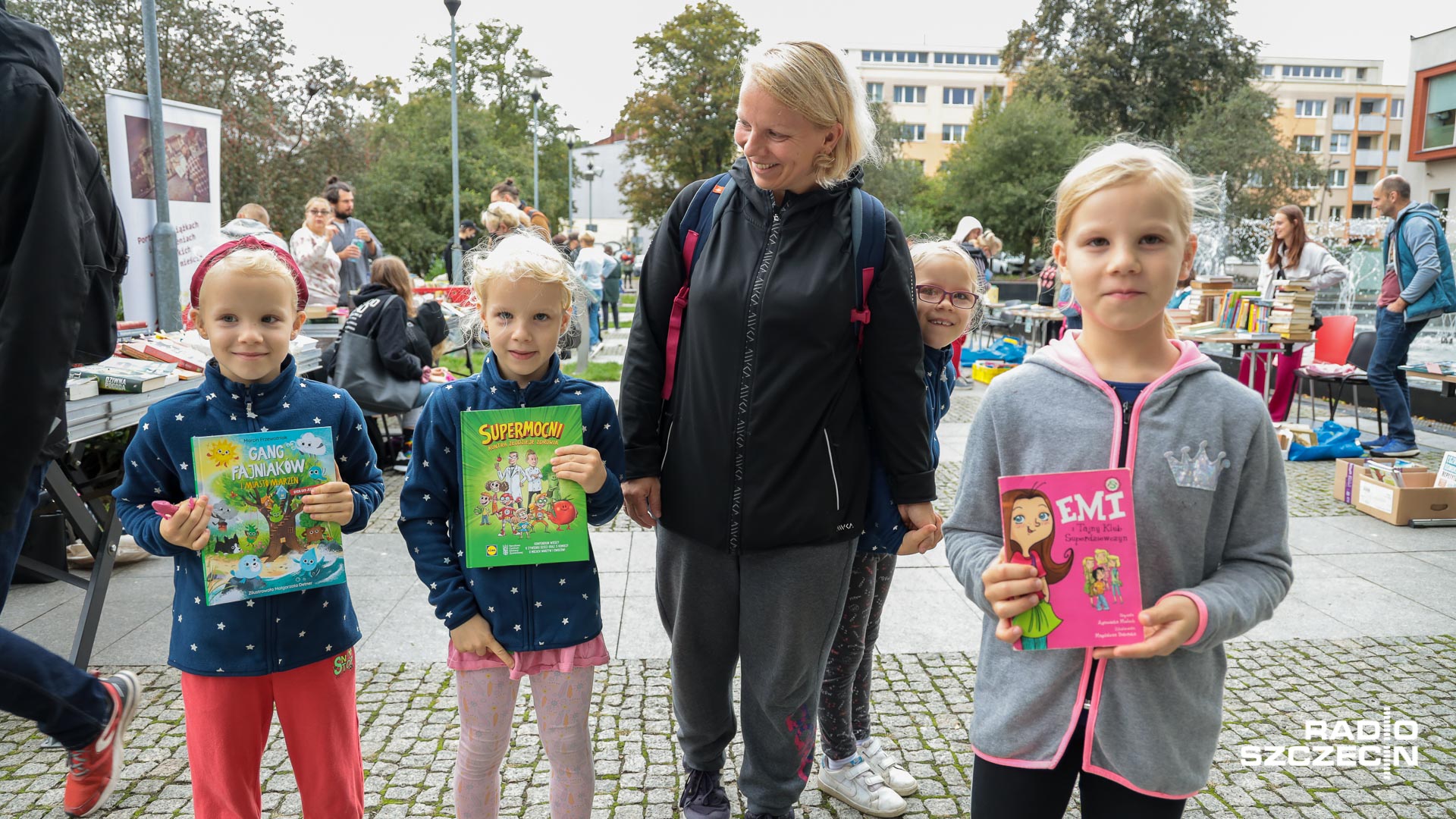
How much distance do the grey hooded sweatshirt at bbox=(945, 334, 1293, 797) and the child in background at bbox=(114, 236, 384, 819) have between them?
1.59m

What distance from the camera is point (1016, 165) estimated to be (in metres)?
39.0

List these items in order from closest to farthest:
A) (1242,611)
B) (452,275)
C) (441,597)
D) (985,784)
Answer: (1242,611), (985,784), (441,597), (452,275)

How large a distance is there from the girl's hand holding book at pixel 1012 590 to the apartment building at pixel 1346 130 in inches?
3351

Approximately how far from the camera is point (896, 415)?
7.68 feet

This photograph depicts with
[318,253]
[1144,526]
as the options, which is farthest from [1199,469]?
[318,253]

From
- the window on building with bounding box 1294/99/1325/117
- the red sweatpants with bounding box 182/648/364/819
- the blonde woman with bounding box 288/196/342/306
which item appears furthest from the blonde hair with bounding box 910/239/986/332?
the window on building with bounding box 1294/99/1325/117

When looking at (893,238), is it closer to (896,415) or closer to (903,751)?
(896,415)

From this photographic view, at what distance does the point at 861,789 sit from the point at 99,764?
2.25m

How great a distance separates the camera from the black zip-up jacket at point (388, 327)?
7.11 metres

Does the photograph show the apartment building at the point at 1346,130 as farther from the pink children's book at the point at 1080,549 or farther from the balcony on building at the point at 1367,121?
the pink children's book at the point at 1080,549

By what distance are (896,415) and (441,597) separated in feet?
3.86

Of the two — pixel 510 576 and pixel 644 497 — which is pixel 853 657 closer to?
pixel 644 497

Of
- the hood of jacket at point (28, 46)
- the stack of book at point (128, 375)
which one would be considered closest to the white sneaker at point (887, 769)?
the hood of jacket at point (28, 46)

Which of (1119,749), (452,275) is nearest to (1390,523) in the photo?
(1119,749)
